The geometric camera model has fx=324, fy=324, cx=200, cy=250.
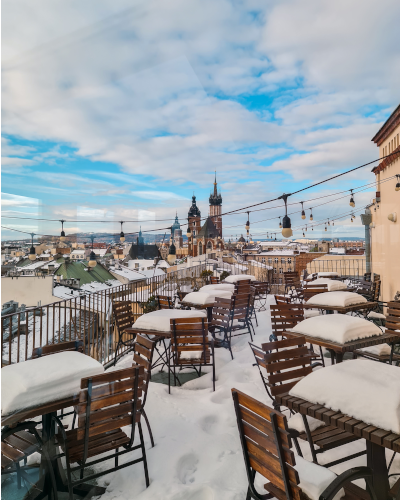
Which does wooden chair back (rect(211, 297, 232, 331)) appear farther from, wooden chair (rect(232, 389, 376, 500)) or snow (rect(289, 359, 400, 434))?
wooden chair (rect(232, 389, 376, 500))

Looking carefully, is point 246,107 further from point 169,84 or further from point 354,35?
point 354,35

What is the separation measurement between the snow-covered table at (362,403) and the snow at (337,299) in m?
2.84

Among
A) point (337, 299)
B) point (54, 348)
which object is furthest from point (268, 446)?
point (337, 299)

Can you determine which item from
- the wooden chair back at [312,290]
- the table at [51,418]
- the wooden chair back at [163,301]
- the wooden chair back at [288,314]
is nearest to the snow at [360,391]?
the table at [51,418]

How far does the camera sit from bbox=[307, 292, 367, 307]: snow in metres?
4.89

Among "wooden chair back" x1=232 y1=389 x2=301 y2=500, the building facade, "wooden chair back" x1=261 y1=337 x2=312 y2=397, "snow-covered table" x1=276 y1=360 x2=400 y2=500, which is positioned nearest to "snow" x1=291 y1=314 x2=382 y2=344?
"wooden chair back" x1=261 y1=337 x2=312 y2=397

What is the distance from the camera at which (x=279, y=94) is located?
953 centimetres

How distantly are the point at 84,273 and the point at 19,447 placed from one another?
409 cm

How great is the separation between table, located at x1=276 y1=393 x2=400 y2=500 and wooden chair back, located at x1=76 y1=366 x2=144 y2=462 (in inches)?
42.2

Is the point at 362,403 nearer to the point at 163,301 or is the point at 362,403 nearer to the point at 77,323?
the point at 77,323

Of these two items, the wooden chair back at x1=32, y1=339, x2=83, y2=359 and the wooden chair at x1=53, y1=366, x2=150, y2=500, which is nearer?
the wooden chair at x1=53, y1=366, x2=150, y2=500

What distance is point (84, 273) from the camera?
19.2 feet

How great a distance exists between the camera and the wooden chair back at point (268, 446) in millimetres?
1438

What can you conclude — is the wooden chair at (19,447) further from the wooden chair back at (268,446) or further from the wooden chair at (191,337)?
the wooden chair at (191,337)
